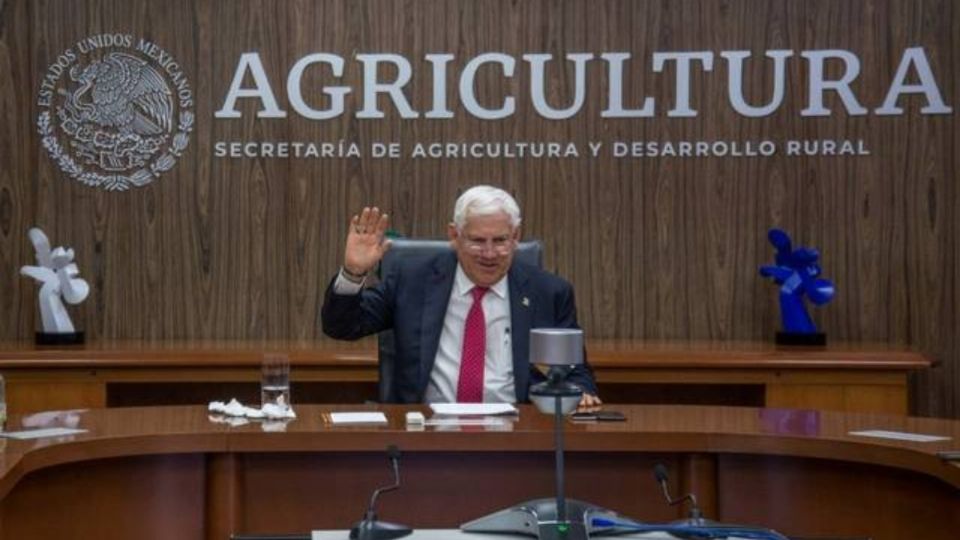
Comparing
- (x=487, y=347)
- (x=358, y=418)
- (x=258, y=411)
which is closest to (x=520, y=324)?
(x=487, y=347)

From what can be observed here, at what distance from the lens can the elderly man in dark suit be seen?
3547 millimetres

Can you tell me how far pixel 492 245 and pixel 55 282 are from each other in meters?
2.09

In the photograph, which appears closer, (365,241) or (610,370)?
(365,241)

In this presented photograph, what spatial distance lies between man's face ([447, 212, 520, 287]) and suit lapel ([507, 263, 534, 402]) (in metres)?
0.06

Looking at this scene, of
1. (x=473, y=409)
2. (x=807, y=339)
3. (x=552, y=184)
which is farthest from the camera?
(x=552, y=184)

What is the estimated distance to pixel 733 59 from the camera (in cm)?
503

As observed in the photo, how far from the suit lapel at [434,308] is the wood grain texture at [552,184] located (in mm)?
1438

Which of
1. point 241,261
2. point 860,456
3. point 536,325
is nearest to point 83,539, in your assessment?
point 536,325

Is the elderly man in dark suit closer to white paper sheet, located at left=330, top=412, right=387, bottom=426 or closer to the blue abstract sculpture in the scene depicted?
white paper sheet, located at left=330, top=412, right=387, bottom=426

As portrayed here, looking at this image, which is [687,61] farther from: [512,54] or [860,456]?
[860,456]

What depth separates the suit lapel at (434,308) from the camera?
11.8ft

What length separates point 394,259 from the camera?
12.6ft

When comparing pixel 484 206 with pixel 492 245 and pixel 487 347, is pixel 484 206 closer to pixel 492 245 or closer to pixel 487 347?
pixel 492 245

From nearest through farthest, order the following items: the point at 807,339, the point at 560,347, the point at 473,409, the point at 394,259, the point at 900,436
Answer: the point at 560,347
the point at 900,436
the point at 473,409
the point at 394,259
the point at 807,339
